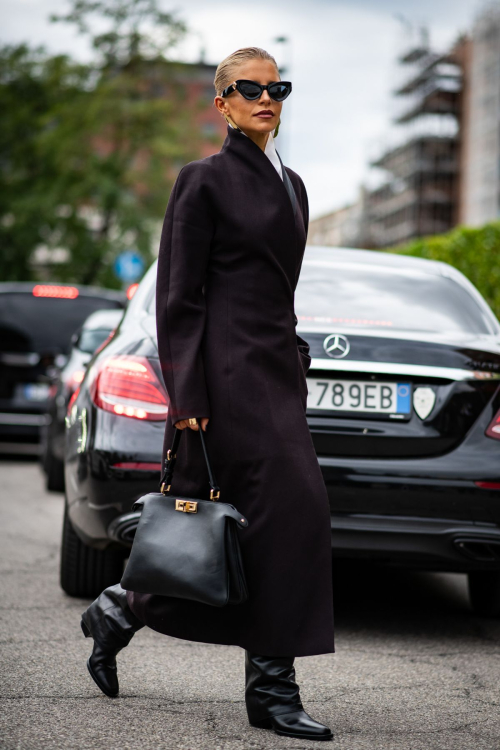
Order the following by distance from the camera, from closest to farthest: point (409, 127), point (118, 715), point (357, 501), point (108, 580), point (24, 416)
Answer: point (118, 715) < point (357, 501) < point (108, 580) < point (24, 416) < point (409, 127)

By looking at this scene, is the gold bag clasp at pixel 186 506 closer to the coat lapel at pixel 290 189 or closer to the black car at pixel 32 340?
the coat lapel at pixel 290 189

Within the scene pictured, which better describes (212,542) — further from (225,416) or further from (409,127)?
(409,127)

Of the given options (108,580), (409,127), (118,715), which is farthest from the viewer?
(409,127)

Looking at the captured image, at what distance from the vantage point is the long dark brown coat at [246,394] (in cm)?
294

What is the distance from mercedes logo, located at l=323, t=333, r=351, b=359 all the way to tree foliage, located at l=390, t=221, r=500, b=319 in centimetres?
609

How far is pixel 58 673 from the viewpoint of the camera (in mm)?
3566

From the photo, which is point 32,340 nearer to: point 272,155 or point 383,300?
point 383,300

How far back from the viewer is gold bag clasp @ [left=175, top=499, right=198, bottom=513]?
292 cm

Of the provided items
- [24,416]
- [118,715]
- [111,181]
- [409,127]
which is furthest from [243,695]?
[409,127]

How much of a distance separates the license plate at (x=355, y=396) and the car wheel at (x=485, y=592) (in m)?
1.22

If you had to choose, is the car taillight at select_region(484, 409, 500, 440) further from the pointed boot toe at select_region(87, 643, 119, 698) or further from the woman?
the pointed boot toe at select_region(87, 643, 119, 698)

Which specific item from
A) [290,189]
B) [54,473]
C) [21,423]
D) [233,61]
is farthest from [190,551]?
[21,423]

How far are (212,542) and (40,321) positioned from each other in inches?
345

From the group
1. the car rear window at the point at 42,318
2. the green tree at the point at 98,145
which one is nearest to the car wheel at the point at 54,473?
the car rear window at the point at 42,318
